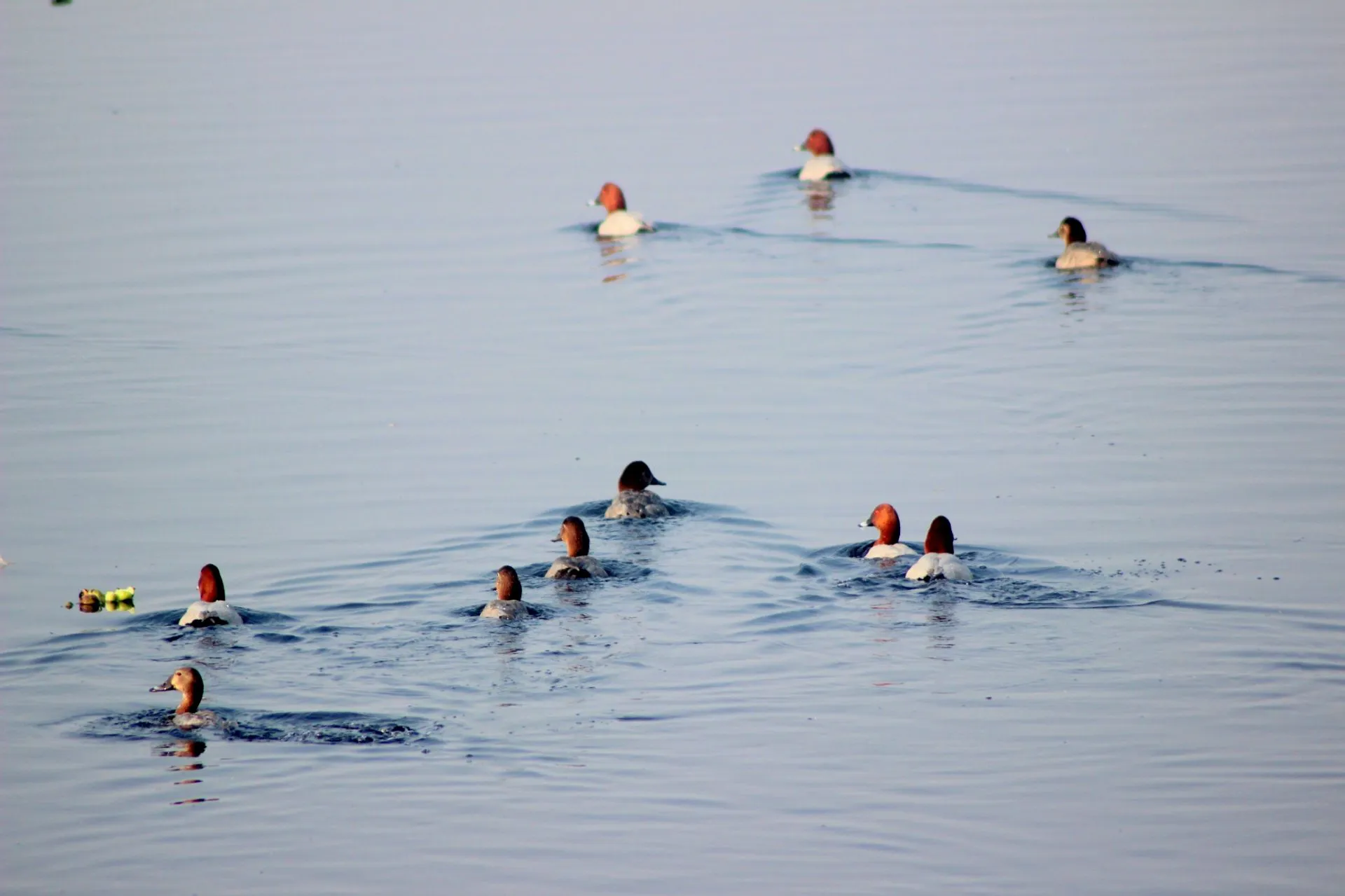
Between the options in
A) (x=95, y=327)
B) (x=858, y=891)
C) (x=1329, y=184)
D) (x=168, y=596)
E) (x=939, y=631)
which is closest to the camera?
(x=858, y=891)

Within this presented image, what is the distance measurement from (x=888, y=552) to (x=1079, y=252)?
10440mm

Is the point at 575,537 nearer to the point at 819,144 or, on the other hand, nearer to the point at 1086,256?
the point at 1086,256

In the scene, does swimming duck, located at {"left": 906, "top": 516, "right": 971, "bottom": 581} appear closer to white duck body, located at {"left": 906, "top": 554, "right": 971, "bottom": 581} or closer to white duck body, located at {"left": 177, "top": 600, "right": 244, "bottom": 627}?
white duck body, located at {"left": 906, "top": 554, "right": 971, "bottom": 581}

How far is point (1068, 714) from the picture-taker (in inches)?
469

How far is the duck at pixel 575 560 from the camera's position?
1484cm

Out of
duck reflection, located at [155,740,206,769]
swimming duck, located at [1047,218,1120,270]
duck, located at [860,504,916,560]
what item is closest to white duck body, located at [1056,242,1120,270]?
swimming duck, located at [1047,218,1120,270]

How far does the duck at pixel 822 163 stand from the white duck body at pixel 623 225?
3.76m

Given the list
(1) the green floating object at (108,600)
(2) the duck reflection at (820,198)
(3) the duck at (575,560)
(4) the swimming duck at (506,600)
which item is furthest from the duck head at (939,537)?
(2) the duck reflection at (820,198)

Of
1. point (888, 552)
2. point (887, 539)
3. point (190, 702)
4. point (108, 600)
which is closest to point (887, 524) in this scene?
point (887, 539)

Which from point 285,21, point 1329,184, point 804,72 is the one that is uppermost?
point 285,21

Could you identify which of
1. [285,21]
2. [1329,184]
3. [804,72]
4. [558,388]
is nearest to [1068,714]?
[558,388]

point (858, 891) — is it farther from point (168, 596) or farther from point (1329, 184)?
point (1329, 184)

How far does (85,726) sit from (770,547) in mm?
5809

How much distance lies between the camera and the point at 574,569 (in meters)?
14.8
